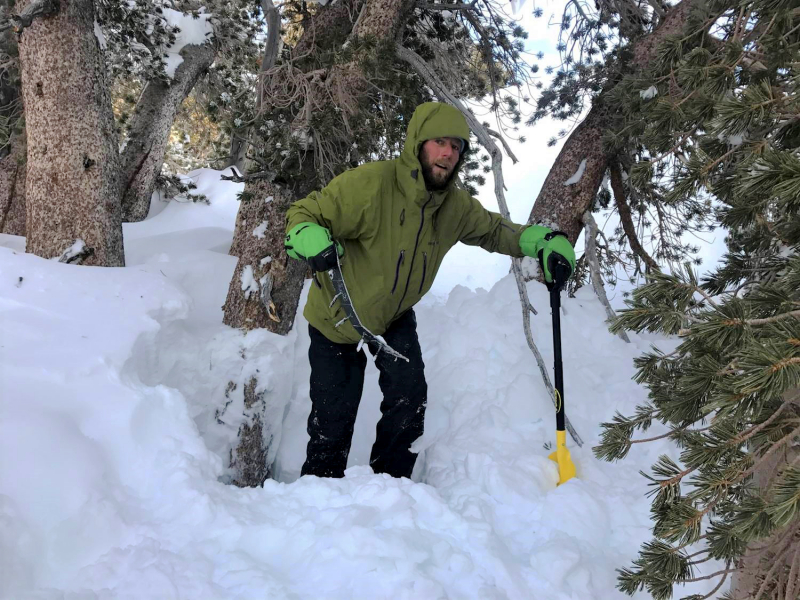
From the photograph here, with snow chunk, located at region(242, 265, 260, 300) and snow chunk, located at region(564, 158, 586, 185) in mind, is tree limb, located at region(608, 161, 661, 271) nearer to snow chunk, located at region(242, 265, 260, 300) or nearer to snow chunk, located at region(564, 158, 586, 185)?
snow chunk, located at region(564, 158, 586, 185)

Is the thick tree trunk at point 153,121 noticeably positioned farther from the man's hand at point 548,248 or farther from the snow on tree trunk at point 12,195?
the man's hand at point 548,248

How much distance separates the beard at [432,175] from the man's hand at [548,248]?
673 millimetres

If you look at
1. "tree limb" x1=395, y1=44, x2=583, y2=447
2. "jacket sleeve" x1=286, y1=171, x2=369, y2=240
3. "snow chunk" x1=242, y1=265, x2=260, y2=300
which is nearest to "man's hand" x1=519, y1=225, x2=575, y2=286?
"tree limb" x1=395, y1=44, x2=583, y2=447

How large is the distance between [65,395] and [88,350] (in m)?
0.38

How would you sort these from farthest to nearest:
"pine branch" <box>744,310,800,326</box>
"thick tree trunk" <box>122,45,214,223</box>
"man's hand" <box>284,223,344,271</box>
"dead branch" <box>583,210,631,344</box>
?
"thick tree trunk" <box>122,45,214,223</box>
"dead branch" <box>583,210,631,344</box>
"man's hand" <box>284,223,344,271</box>
"pine branch" <box>744,310,800,326</box>

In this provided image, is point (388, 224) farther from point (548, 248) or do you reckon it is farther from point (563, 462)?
point (563, 462)

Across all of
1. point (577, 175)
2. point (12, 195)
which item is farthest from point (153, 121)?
point (577, 175)

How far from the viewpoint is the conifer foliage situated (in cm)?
119

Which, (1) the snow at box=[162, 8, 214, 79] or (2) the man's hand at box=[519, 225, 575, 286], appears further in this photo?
(1) the snow at box=[162, 8, 214, 79]

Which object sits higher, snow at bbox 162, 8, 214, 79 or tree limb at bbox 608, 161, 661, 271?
snow at bbox 162, 8, 214, 79

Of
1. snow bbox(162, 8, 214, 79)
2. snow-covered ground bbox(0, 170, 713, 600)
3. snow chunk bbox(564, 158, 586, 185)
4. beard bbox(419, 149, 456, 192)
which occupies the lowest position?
snow-covered ground bbox(0, 170, 713, 600)

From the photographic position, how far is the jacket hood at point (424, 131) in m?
2.47

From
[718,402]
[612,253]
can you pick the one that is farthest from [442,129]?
[612,253]

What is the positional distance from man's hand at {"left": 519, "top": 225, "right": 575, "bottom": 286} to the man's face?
672mm
